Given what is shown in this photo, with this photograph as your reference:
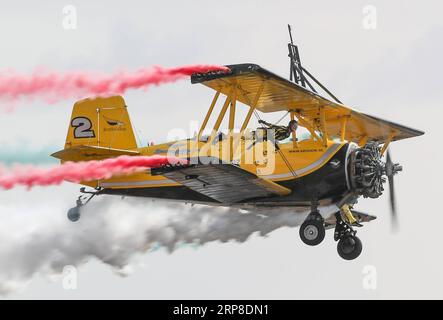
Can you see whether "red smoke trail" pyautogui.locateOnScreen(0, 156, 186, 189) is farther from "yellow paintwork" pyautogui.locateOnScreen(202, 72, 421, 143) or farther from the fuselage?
"yellow paintwork" pyautogui.locateOnScreen(202, 72, 421, 143)

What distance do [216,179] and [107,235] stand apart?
16.7ft

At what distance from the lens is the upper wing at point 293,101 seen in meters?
27.7

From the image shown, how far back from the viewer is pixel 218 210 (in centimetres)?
3262

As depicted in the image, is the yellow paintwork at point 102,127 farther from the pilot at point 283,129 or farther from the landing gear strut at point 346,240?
the landing gear strut at point 346,240

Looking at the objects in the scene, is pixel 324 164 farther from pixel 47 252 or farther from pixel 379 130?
pixel 47 252

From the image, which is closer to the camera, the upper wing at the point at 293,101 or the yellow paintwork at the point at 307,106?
the upper wing at the point at 293,101

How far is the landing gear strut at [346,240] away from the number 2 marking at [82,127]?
6171 mm

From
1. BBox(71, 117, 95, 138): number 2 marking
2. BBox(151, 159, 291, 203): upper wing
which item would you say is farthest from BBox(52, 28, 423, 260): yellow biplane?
BBox(71, 117, 95, 138): number 2 marking

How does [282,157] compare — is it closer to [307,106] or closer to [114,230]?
[307,106]

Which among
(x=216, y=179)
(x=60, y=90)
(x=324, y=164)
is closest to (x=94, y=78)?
(x=60, y=90)

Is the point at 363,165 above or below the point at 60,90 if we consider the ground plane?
below

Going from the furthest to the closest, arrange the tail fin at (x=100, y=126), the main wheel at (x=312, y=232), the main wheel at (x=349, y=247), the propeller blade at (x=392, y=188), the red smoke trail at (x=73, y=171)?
1. the tail fin at (x=100, y=126)
2. the main wheel at (x=349, y=247)
3. the propeller blade at (x=392, y=188)
4. the main wheel at (x=312, y=232)
5. the red smoke trail at (x=73, y=171)

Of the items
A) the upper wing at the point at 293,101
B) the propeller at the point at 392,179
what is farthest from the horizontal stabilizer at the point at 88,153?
the propeller at the point at 392,179

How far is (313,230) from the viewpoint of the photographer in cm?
2844
